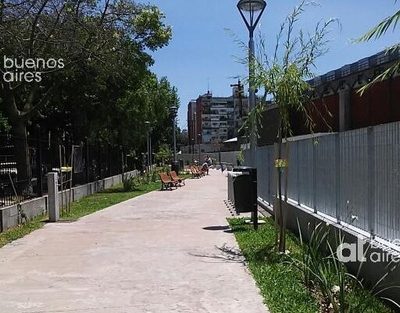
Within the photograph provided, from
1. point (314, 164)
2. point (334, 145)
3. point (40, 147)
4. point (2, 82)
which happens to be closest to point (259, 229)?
point (314, 164)

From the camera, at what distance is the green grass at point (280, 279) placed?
19.4 feet

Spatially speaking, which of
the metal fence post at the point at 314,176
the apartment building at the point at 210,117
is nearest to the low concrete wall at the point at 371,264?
the metal fence post at the point at 314,176

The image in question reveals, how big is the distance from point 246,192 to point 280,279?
494cm

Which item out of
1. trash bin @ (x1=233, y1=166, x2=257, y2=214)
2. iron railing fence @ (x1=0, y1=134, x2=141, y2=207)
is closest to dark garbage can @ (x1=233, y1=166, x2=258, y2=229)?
trash bin @ (x1=233, y1=166, x2=257, y2=214)

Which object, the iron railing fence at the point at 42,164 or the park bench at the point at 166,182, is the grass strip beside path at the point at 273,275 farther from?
the park bench at the point at 166,182

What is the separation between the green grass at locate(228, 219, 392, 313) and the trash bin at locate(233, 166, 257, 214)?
70cm

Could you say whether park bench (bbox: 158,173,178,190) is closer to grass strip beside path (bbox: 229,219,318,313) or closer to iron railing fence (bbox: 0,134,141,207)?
iron railing fence (bbox: 0,134,141,207)

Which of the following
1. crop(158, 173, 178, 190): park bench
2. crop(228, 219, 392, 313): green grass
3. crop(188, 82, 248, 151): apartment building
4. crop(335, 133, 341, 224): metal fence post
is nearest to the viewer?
crop(228, 219, 392, 313): green grass

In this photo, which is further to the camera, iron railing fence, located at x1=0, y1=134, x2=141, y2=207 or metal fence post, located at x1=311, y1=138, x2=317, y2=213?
iron railing fence, located at x1=0, y1=134, x2=141, y2=207

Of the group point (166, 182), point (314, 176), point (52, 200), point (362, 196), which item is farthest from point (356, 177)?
point (166, 182)

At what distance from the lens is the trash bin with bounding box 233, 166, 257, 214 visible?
1205 centimetres

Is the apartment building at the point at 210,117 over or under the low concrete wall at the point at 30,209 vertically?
over

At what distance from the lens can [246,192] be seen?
12.1 metres

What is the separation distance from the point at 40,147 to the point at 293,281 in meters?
13.3
